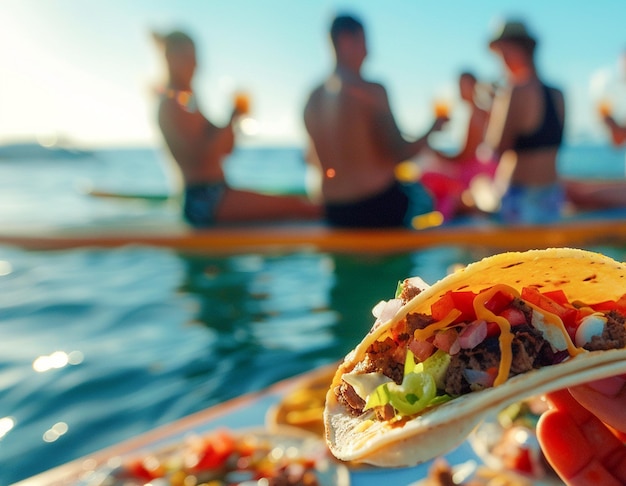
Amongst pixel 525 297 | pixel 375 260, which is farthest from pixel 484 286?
pixel 375 260

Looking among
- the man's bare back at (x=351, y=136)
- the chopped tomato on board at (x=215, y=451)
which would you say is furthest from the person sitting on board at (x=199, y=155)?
the chopped tomato on board at (x=215, y=451)

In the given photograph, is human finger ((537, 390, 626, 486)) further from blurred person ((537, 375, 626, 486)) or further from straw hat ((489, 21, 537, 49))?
straw hat ((489, 21, 537, 49))

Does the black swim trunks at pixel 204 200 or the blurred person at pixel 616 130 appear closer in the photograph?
the blurred person at pixel 616 130

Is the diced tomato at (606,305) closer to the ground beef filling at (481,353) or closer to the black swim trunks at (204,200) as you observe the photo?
the ground beef filling at (481,353)

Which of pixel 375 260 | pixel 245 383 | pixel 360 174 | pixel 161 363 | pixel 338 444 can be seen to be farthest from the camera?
pixel 360 174

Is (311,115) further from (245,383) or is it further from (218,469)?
(218,469)

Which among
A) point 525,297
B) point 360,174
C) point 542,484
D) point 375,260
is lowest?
point 375,260
